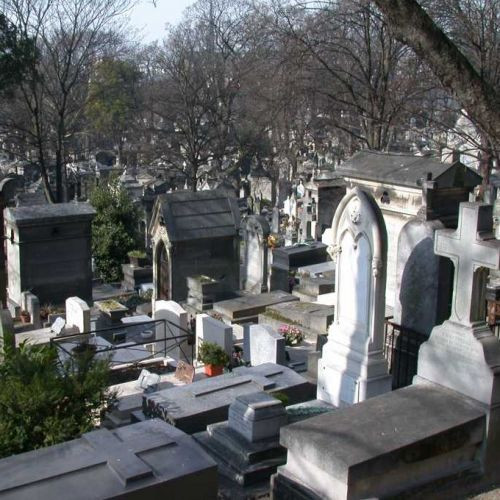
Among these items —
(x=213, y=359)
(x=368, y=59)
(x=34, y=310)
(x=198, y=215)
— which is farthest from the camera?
(x=368, y=59)

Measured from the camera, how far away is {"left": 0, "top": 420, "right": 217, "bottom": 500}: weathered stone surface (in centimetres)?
452

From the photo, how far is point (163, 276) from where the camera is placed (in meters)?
16.0

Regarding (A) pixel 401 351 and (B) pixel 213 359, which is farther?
(B) pixel 213 359

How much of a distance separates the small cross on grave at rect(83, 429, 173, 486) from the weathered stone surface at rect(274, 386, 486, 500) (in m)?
0.96

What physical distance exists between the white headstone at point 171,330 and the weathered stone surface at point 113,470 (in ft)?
18.3

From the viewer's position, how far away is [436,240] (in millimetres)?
5930

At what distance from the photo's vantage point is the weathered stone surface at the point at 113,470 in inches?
178

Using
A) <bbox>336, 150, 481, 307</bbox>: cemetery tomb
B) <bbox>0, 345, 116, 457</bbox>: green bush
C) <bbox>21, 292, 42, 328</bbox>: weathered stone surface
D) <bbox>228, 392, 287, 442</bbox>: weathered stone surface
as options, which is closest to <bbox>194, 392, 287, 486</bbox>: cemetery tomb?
<bbox>228, 392, 287, 442</bbox>: weathered stone surface

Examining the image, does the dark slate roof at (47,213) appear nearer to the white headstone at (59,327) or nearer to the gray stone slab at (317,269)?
the white headstone at (59,327)

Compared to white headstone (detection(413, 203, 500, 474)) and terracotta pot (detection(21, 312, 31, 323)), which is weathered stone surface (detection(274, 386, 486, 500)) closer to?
white headstone (detection(413, 203, 500, 474))

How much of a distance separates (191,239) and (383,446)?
10.9 m

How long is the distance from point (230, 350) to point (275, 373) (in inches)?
89.8

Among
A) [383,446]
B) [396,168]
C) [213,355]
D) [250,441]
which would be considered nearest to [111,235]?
[396,168]

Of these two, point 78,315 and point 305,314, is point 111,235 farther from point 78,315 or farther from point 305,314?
point 305,314
